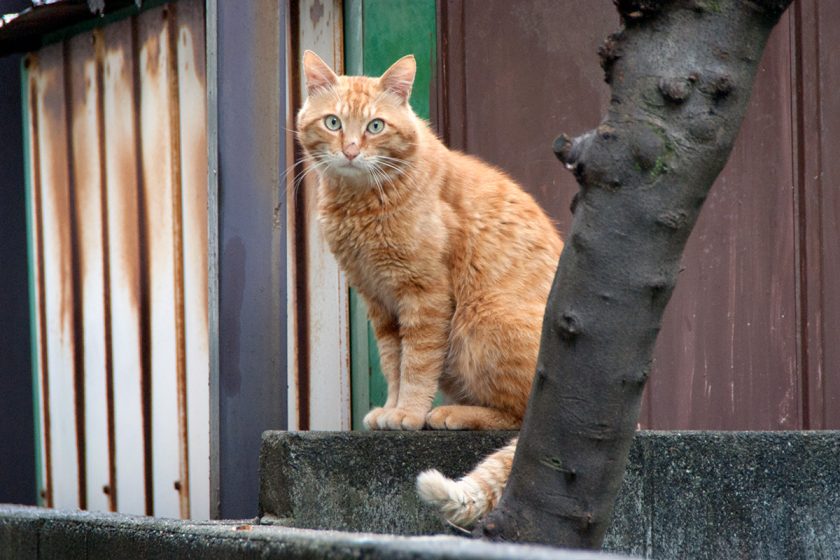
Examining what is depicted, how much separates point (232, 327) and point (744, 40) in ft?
6.46

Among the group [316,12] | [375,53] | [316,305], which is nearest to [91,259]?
[316,305]

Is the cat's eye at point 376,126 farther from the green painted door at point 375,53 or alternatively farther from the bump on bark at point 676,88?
the bump on bark at point 676,88

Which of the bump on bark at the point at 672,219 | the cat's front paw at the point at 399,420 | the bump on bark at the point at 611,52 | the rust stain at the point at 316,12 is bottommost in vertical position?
the cat's front paw at the point at 399,420

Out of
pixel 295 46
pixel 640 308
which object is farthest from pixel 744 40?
pixel 295 46

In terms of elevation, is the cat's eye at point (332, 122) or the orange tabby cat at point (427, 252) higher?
the cat's eye at point (332, 122)

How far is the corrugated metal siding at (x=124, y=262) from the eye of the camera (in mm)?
5109

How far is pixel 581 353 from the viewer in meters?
1.93

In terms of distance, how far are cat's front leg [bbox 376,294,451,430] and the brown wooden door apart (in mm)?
1244

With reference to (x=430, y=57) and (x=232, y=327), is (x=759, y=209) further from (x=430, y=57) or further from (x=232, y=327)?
(x=232, y=327)

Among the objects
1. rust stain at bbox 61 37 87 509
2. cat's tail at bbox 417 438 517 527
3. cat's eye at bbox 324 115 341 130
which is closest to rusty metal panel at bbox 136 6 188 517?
rust stain at bbox 61 37 87 509

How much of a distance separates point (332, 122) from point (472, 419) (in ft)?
3.87

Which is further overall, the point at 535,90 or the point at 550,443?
the point at 535,90

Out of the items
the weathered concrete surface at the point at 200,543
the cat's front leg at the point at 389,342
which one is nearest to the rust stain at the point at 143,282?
the cat's front leg at the point at 389,342

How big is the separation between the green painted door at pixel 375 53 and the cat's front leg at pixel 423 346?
48.5 inches
